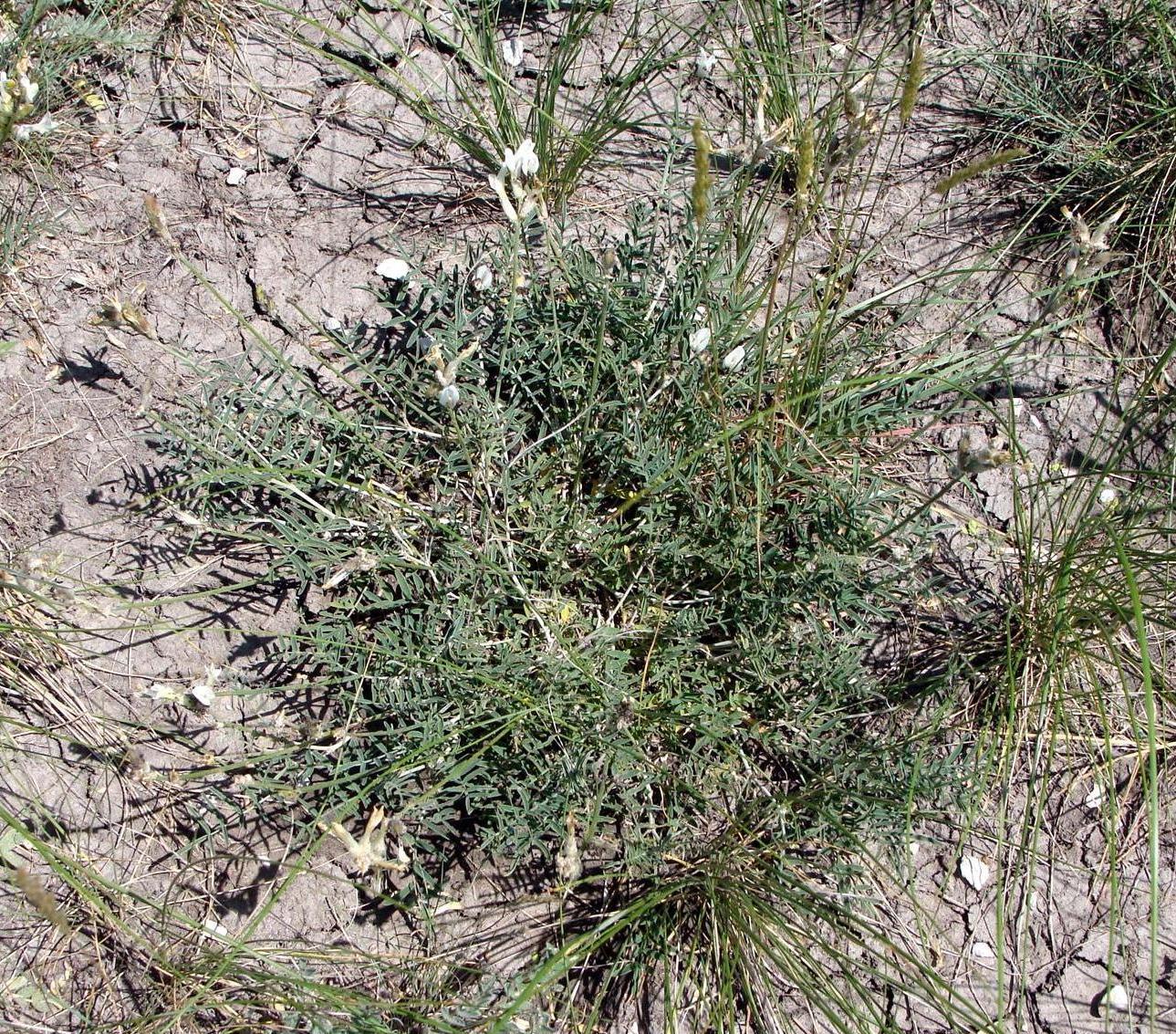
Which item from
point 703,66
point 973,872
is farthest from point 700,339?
point 973,872

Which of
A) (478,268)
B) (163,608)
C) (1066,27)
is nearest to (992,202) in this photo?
(1066,27)

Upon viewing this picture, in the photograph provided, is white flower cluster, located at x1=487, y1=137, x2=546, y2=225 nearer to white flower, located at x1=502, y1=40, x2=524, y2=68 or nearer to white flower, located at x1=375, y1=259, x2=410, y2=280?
white flower, located at x1=375, y1=259, x2=410, y2=280

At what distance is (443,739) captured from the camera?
1.96m

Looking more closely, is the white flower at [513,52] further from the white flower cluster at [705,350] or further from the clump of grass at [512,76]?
the white flower cluster at [705,350]

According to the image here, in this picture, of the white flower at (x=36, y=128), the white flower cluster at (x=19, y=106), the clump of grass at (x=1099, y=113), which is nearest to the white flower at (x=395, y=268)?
the white flower cluster at (x=19, y=106)

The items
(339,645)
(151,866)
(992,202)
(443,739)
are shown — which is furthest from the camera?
(992,202)

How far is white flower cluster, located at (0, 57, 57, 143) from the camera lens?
247 cm

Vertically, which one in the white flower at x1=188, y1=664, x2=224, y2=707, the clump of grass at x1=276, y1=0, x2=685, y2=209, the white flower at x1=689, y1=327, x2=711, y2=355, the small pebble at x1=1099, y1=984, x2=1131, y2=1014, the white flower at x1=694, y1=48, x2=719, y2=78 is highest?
the white flower at x1=694, y1=48, x2=719, y2=78

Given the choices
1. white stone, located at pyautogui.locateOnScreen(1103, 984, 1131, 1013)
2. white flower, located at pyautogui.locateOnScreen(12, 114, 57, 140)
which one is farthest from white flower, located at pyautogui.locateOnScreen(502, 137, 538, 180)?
white stone, located at pyautogui.locateOnScreen(1103, 984, 1131, 1013)

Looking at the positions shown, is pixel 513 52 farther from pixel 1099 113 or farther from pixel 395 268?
pixel 1099 113

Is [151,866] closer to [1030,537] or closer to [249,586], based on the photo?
[249,586]

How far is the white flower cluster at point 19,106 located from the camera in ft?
8.11

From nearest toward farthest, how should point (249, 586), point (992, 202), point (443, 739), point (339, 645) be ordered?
1. point (443, 739)
2. point (339, 645)
3. point (249, 586)
4. point (992, 202)

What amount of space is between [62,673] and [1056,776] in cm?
257
